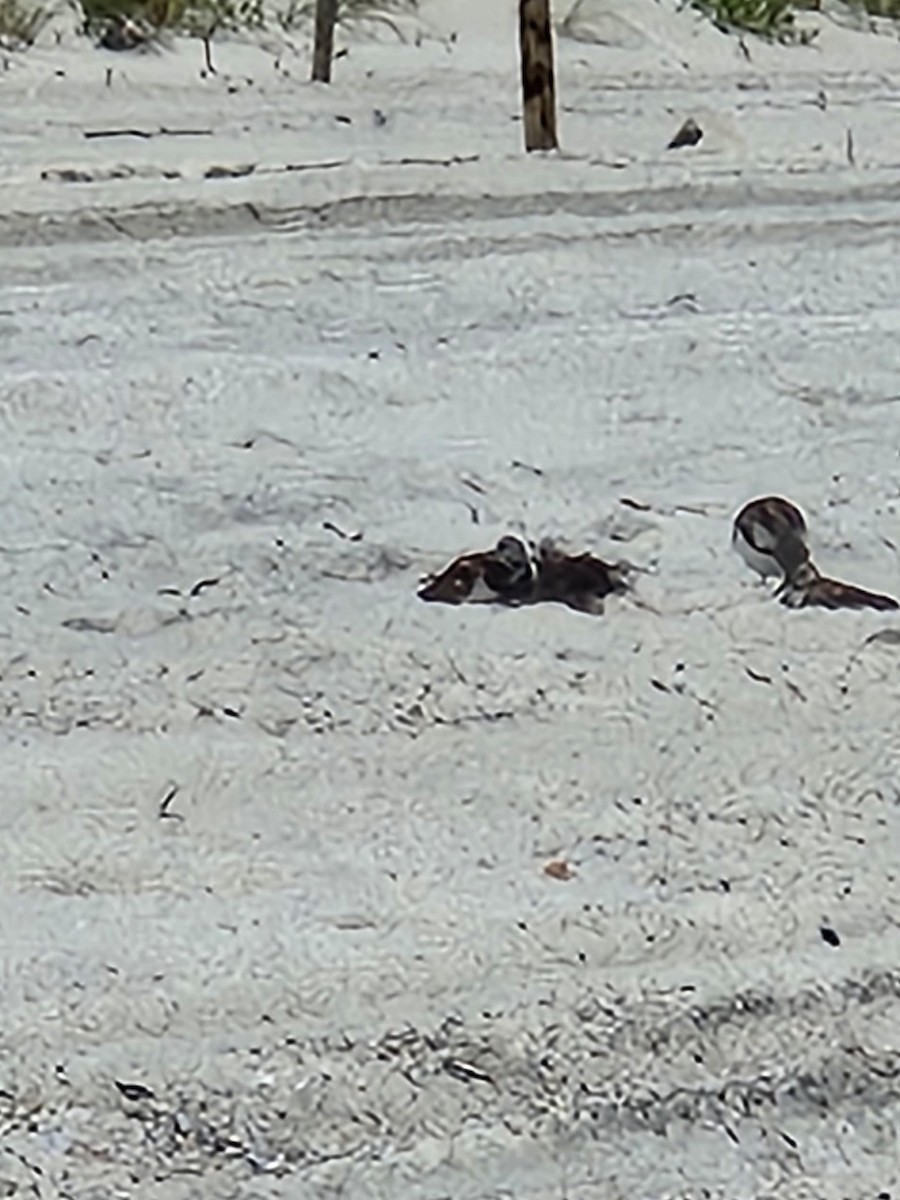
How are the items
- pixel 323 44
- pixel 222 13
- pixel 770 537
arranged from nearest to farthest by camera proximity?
1. pixel 770 537
2. pixel 323 44
3. pixel 222 13

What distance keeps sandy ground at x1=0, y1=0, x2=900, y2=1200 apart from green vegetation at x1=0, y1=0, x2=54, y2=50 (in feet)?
7.49

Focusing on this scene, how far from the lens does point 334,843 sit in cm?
271

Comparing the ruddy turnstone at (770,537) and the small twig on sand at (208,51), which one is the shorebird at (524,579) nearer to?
the ruddy turnstone at (770,537)

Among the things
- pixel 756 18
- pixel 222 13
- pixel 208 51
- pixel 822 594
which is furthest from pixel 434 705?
pixel 756 18

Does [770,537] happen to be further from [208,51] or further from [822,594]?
[208,51]

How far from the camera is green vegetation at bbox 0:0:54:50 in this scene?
26.3 feet

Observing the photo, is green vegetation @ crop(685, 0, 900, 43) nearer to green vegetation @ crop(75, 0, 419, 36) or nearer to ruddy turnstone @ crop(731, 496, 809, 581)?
green vegetation @ crop(75, 0, 419, 36)

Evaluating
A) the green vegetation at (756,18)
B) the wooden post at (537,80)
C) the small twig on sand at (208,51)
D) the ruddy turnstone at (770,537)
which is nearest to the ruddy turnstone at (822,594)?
the ruddy turnstone at (770,537)

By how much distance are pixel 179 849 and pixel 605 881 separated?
482 millimetres

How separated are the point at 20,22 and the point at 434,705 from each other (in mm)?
5769

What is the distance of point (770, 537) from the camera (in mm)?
3602

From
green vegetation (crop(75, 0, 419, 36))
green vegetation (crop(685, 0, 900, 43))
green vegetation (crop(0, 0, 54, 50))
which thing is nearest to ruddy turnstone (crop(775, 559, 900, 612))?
green vegetation (crop(0, 0, 54, 50))

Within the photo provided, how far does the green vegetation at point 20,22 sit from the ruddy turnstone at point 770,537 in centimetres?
493

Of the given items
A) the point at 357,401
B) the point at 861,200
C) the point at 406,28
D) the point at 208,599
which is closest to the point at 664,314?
the point at 357,401
